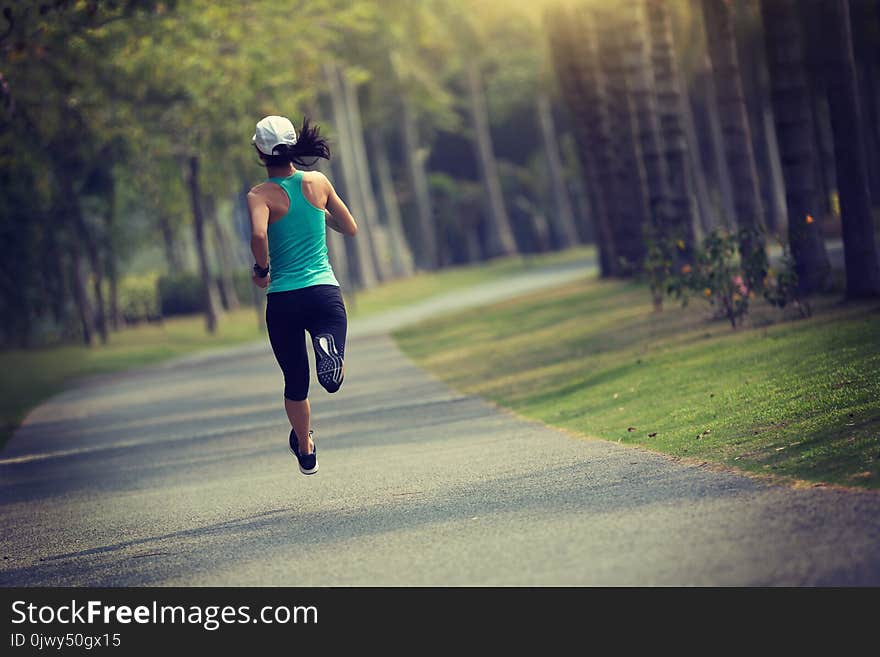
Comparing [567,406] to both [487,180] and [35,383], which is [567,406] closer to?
[35,383]

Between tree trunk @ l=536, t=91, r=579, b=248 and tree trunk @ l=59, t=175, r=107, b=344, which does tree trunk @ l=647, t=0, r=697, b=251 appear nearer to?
tree trunk @ l=59, t=175, r=107, b=344

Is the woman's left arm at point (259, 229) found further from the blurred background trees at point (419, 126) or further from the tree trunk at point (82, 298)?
the tree trunk at point (82, 298)

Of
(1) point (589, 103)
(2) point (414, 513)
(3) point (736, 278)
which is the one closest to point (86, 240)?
(1) point (589, 103)

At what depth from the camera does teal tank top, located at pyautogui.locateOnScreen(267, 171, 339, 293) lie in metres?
8.91

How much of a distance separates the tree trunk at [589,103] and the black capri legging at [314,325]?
73.3ft

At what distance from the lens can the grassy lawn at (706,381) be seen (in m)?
9.05

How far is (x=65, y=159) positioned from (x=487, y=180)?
94.5ft

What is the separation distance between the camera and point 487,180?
219 ft

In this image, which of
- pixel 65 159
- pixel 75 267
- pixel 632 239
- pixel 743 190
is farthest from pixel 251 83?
pixel 743 190

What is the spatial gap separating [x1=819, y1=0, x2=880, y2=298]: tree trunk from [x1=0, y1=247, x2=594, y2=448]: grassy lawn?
10.3 m

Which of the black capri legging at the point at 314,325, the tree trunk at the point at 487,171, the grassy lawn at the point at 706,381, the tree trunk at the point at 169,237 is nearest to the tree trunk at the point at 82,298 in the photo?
the tree trunk at the point at 169,237

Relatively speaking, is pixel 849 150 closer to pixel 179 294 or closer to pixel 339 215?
pixel 339 215

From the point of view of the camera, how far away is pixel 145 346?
131 ft
